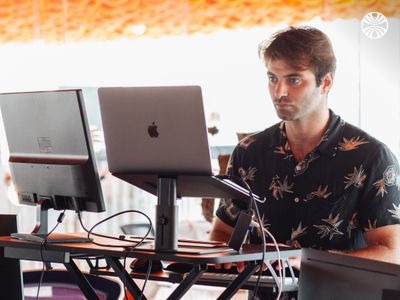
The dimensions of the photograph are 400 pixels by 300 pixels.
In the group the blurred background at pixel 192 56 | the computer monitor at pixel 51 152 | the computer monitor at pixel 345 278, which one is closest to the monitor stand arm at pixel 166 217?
the computer monitor at pixel 51 152

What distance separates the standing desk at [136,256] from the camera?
203cm

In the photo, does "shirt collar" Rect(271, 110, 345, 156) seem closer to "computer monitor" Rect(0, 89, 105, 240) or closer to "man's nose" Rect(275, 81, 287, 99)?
"man's nose" Rect(275, 81, 287, 99)

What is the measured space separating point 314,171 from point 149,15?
3460mm

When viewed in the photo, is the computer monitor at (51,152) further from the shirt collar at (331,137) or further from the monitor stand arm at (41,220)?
the shirt collar at (331,137)

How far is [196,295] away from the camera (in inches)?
224

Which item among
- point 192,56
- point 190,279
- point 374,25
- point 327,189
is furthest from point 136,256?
point 192,56

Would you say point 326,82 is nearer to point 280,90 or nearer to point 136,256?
point 280,90

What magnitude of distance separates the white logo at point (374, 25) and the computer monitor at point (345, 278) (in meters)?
3.75

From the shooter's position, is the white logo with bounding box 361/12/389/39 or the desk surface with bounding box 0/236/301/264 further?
the white logo with bounding box 361/12/389/39

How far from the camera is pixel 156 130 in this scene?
2.15 metres

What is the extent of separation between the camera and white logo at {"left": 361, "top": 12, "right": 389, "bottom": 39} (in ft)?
16.9

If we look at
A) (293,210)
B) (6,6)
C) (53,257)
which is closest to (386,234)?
(293,210)

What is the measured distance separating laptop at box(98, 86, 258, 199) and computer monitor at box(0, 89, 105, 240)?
14 cm

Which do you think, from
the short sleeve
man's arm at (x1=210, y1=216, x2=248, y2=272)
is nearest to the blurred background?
man's arm at (x1=210, y1=216, x2=248, y2=272)
